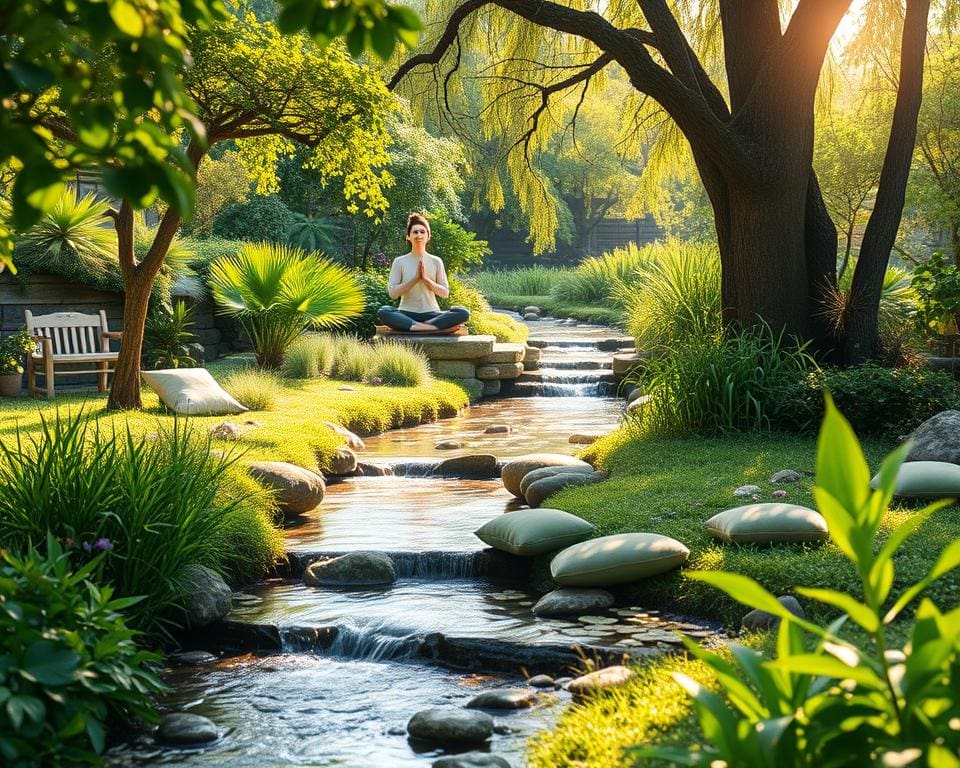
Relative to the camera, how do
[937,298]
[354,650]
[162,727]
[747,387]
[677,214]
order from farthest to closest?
[677,214]
[937,298]
[747,387]
[354,650]
[162,727]

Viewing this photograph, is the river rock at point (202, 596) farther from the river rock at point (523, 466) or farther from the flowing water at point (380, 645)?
the river rock at point (523, 466)

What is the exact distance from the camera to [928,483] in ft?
21.4

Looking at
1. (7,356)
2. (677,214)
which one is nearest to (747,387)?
(7,356)

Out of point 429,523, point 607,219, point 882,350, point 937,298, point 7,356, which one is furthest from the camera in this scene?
point 607,219

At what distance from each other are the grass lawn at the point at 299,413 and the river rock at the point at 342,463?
0.06 m

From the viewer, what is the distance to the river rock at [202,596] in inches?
213

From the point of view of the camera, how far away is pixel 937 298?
11.1 metres

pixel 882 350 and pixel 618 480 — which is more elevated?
pixel 882 350

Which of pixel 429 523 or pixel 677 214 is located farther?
pixel 677 214

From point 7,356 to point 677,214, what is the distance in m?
31.2

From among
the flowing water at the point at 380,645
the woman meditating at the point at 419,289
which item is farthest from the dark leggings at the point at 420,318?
the flowing water at the point at 380,645

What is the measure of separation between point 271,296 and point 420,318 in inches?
94.7

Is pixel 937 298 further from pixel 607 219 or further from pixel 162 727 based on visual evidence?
pixel 607 219

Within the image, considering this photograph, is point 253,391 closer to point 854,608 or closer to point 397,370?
point 397,370
